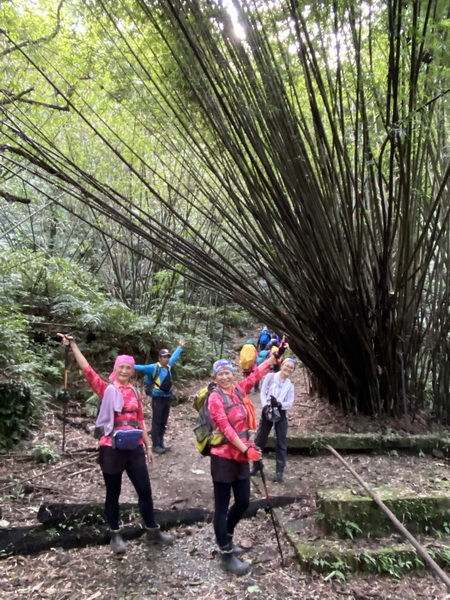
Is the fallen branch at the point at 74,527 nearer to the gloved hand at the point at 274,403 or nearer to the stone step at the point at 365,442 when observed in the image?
the gloved hand at the point at 274,403

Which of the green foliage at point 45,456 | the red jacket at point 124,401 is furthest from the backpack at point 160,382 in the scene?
the red jacket at point 124,401

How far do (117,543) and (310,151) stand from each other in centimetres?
357

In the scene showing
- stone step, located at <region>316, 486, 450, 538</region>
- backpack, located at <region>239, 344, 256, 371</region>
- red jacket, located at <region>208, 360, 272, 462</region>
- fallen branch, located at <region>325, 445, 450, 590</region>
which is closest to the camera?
fallen branch, located at <region>325, 445, 450, 590</region>

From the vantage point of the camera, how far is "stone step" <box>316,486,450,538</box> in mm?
2840

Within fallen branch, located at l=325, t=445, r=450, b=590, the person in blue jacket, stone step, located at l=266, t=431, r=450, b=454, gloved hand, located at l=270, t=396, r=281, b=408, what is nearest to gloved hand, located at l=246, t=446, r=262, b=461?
fallen branch, located at l=325, t=445, r=450, b=590

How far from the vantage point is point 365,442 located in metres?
4.28

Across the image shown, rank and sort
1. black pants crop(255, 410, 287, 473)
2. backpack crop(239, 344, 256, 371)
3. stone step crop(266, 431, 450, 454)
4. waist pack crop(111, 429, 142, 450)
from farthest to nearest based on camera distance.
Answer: backpack crop(239, 344, 256, 371) → stone step crop(266, 431, 450, 454) → black pants crop(255, 410, 287, 473) → waist pack crop(111, 429, 142, 450)

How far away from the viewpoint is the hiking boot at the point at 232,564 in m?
2.56

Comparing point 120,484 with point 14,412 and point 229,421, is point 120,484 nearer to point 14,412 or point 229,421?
point 229,421

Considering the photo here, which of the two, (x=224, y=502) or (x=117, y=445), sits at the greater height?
(x=117, y=445)

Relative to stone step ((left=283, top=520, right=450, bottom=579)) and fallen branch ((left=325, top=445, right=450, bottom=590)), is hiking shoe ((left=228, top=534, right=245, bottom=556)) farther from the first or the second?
fallen branch ((left=325, top=445, right=450, bottom=590))

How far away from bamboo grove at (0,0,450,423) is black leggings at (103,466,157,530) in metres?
1.56

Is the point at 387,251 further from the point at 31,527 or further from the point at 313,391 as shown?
the point at 31,527

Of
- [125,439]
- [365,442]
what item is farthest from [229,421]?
[365,442]
